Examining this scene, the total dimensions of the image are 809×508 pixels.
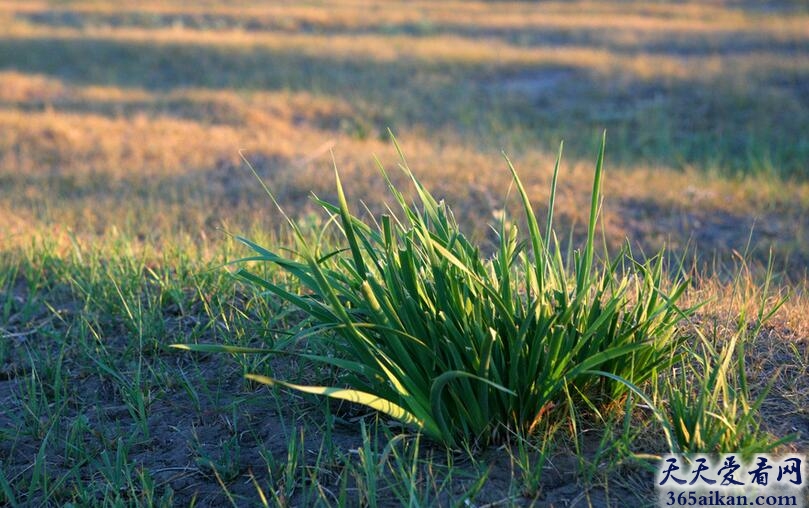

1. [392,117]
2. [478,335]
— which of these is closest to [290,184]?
[392,117]

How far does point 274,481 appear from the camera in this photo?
7.35ft

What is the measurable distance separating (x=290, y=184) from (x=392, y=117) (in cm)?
353

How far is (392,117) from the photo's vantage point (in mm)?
10102

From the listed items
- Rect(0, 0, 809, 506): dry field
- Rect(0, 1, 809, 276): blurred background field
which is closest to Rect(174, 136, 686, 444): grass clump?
Rect(0, 0, 809, 506): dry field

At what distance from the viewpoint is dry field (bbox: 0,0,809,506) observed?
2365 mm

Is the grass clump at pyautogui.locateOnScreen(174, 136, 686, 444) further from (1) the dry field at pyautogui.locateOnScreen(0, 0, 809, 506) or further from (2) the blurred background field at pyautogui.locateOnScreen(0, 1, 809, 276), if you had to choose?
(2) the blurred background field at pyautogui.locateOnScreen(0, 1, 809, 276)

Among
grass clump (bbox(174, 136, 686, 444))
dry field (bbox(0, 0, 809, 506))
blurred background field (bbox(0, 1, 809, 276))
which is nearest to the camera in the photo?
grass clump (bbox(174, 136, 686, 444))

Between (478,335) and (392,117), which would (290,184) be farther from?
(478,335)

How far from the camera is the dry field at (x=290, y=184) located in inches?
93.1

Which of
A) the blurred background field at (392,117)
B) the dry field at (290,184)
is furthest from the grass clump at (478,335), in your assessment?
the blurred background field at (392,117)

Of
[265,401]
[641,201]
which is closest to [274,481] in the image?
[265,401]

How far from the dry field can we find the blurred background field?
0.04 meters

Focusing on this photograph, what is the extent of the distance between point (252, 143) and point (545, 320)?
21.5 ft

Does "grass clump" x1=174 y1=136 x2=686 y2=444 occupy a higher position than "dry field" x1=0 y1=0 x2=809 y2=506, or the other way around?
"grass clump" x1=174 y1=136 x2=686 y2=444
